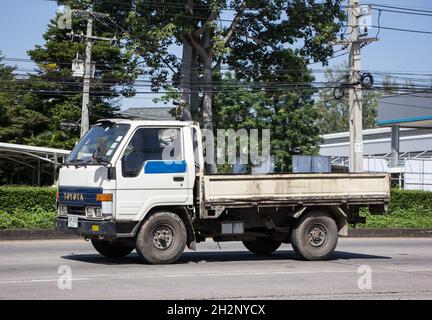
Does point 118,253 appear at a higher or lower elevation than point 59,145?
lower

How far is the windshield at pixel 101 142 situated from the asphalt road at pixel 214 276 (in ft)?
6.30

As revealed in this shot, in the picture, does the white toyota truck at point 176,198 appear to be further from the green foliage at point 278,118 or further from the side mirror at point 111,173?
the green foliage at point 278,118

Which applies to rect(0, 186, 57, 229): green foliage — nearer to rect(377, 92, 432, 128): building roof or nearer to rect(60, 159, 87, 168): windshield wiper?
rect(60, 159, 87, 168): windshield wiper

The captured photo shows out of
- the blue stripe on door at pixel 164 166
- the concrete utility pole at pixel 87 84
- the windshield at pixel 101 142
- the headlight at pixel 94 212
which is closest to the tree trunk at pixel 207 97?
the concrete utility pole at pixel 87 84

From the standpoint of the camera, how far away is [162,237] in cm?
1234

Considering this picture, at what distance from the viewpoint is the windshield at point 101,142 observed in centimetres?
1223

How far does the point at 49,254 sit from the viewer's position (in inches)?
582

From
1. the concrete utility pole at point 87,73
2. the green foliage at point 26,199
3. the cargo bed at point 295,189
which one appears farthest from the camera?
the concrete utility pole at point 87,73

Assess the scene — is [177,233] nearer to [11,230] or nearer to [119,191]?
[119,191]

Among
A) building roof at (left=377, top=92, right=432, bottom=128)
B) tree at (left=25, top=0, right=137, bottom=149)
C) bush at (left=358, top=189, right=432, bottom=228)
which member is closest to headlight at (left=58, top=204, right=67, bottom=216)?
bush at (left=358, top=189, right=432, bottom=228)

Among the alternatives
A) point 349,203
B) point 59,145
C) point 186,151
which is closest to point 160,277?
point 186,151
